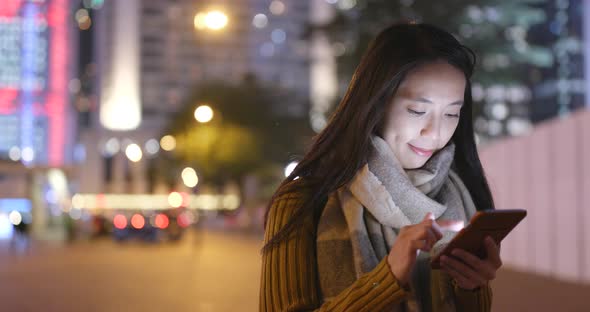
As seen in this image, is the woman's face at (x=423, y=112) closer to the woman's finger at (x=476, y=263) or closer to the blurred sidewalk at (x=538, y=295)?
the woman's finger at (x=476, y=263)

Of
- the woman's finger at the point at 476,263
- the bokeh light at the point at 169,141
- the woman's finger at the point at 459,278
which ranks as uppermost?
the woman's finger at the point at 476,263

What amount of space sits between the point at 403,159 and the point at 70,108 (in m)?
67.9

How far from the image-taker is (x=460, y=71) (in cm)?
267

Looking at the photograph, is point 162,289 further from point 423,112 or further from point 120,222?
point 120,222

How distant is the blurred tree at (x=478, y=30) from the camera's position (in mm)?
35591

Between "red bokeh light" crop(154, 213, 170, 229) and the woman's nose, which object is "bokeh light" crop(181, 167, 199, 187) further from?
the woman's nose

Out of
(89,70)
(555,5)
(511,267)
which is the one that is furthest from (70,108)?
(89,70)

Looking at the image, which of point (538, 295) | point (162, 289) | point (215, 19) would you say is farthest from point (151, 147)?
point (538, 295)

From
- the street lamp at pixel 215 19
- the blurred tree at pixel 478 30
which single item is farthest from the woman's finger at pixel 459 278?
the blurred tree at pixel 478 30

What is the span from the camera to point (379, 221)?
2551 millimetres

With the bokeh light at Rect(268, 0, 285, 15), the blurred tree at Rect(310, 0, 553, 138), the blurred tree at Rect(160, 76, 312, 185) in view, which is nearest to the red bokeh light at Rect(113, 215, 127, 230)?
the blurred tree at Rect(310, 0, 553, 138)

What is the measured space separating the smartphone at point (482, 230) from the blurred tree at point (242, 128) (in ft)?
204

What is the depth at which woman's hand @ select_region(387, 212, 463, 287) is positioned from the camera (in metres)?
2.17

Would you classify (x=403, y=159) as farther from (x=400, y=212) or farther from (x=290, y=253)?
(x=290, y=253)
